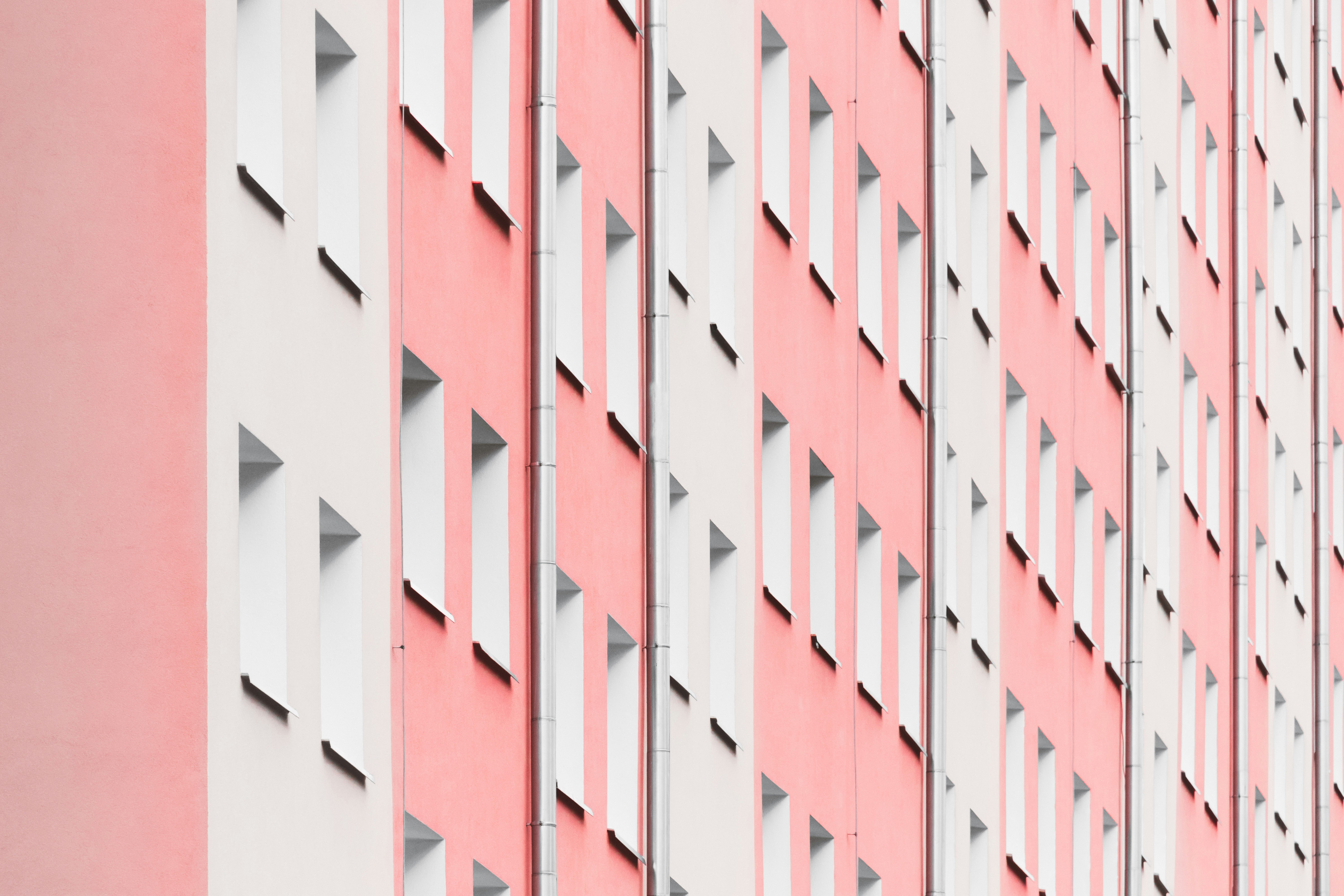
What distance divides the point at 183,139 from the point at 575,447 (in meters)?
9.22

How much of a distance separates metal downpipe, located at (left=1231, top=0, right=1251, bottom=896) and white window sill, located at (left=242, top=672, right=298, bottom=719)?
107 feet

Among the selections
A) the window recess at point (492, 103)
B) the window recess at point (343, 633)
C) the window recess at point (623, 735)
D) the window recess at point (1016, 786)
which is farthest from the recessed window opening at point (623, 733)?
the window recess at point (1016, 786)

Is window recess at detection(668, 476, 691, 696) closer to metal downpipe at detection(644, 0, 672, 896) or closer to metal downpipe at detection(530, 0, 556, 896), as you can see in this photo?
metal downpipe at detection(644, 0, 672, 896)

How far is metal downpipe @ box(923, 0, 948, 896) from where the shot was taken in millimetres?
42781

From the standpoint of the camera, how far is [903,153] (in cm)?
4344

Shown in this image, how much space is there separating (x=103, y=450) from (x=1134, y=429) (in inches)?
1182

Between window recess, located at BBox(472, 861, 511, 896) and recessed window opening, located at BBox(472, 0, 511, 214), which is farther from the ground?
recessed window opening, located at BBox(472, 0, 511, 214)

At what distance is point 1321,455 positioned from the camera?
6412 centimetres

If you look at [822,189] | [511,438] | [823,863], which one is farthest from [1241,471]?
[511,438]

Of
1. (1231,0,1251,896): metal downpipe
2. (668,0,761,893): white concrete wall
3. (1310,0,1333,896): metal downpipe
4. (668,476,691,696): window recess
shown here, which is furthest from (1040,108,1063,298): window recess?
(1310,0,1333,896): metal downpipe

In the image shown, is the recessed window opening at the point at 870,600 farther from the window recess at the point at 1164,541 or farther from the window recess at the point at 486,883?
the window recess at the point at 486,883

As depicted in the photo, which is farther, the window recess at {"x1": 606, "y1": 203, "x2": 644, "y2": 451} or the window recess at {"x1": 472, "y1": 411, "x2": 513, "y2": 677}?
the window recess at {"x1": 606, "y1": 203, "x2": 644, "y2": 451}

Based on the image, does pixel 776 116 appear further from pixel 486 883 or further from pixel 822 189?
pixel 486 883

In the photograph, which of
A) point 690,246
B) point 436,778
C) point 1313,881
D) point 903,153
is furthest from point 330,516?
point 1313,881
